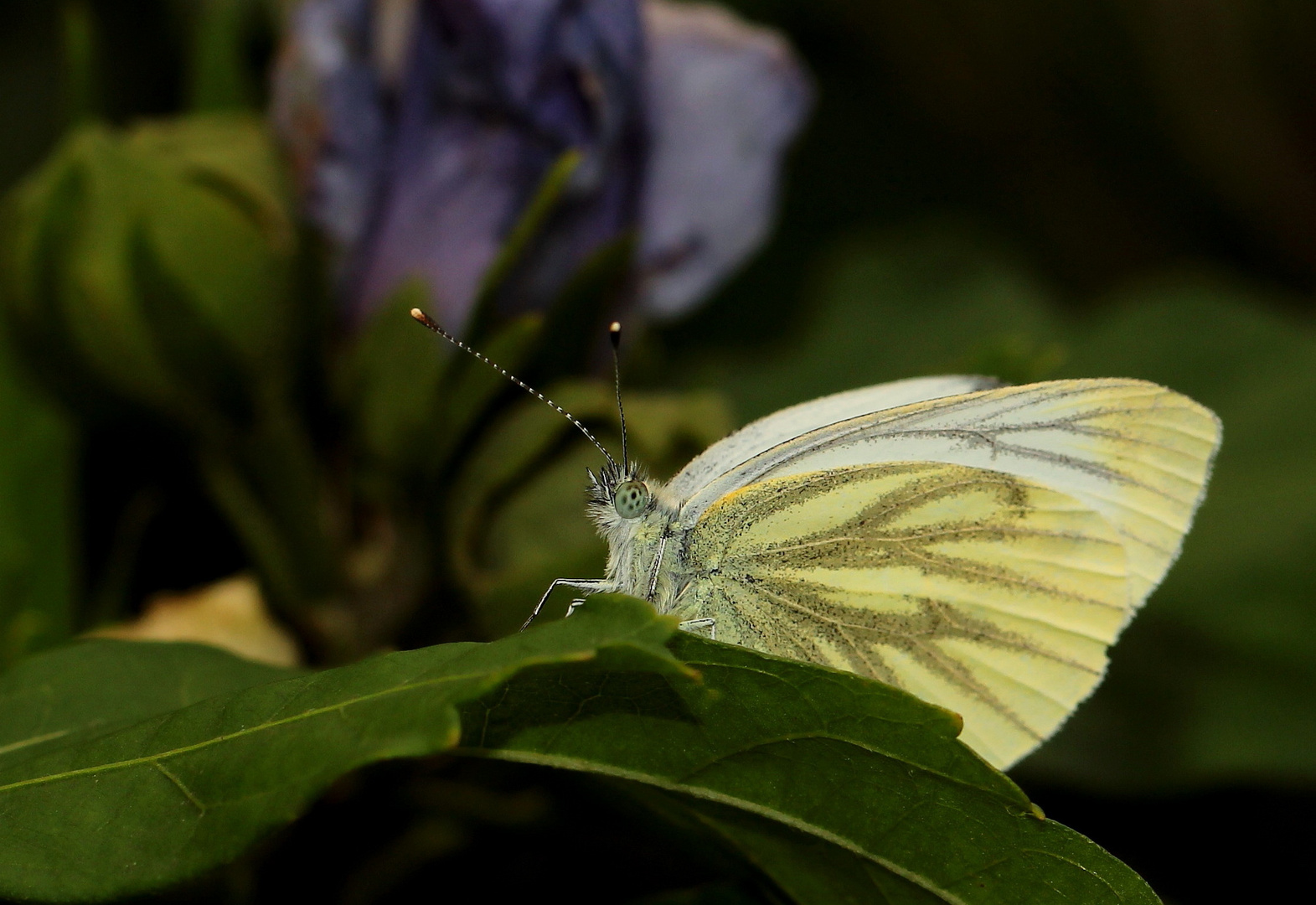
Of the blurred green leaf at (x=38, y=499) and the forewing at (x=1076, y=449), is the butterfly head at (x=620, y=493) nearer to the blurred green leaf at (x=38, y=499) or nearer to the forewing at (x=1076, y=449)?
the forewing at (x=1076, y=449)

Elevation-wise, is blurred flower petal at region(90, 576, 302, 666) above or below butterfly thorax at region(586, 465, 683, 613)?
below

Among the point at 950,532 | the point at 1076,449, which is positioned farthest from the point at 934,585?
the point at 1076,449

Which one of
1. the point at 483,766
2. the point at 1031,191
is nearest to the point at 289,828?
the point at 483,766

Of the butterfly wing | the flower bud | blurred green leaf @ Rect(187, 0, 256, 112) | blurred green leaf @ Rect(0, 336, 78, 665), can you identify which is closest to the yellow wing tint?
the butterfly wing

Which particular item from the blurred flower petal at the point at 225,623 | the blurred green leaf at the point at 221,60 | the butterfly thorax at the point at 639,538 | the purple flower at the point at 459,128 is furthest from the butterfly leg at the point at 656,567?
the blurred green leaf at the point at 221,60

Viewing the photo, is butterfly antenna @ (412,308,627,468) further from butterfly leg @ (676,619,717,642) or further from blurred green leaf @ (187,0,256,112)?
blurred green leaf @ (187,0,256,112)

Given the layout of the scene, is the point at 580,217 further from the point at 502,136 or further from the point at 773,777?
the point at 773,777

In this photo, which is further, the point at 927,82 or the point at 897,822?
the point at 927,82
